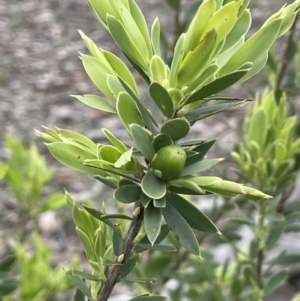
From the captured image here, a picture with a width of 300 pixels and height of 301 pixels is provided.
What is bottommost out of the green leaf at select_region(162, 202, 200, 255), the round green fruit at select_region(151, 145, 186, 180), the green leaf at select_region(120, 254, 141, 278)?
the green leaf at select_region(120, 254, 141, 278)

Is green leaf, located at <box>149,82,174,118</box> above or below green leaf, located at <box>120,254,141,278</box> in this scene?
above

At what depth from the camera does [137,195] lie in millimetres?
425

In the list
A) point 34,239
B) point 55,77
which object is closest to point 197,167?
point 34,239

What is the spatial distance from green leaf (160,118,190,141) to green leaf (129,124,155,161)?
2cm

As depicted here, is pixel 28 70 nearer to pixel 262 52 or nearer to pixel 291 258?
pixel 291 258

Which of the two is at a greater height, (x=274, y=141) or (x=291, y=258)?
(x=274, y=141)

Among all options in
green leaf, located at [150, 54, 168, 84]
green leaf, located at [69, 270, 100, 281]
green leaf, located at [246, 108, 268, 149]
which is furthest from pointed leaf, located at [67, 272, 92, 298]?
green leaf, located at [246, 108, 268, 149]

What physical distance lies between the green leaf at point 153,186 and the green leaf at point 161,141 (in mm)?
23

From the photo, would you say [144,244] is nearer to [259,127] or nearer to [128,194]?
[128,194]

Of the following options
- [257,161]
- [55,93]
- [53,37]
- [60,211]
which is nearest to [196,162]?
[257,161]

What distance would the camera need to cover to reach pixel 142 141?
404 millimetres

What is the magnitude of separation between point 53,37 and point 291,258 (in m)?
2.99

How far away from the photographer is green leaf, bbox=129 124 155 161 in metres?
0.40

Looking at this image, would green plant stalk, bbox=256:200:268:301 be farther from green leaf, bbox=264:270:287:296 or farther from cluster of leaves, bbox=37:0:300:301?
cluster of leaves, bbox=37:0:300:301
